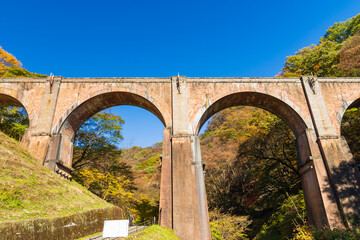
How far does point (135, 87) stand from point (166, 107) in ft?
6.70

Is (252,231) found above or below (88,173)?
below

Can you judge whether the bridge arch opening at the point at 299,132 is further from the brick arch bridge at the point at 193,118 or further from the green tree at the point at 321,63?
the green tree at the point at 321,63

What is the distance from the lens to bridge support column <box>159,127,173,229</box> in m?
9.54

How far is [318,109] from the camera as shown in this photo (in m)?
12.0

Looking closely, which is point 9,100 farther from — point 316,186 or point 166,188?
point 316,186

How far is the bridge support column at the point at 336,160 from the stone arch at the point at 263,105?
81 cm

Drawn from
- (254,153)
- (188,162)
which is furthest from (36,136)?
(254,153)

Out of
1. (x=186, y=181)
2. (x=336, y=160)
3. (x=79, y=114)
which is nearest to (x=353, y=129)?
(x=336, y=160)

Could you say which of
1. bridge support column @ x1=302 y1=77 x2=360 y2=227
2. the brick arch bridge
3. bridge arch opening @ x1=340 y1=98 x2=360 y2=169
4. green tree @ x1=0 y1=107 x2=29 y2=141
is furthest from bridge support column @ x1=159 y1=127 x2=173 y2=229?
bridge arch opening @ x1=340 y1=98 x2=360 y2=169

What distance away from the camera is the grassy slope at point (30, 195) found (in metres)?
5.00

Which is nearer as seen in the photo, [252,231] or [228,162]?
[252,231]

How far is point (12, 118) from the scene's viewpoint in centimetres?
1777

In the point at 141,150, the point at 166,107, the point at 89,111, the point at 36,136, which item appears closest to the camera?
the point at 36,136

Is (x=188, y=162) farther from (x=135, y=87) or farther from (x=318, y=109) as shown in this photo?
(x=318, y=109)
